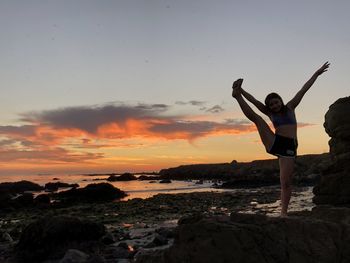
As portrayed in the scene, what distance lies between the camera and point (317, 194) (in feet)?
58.6

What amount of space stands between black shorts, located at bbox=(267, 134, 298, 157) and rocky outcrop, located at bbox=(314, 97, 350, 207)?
972 cm

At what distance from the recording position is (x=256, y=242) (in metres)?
6.47

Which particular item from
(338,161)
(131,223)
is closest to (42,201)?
(131,223)

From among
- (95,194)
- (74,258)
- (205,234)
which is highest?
(95,194)

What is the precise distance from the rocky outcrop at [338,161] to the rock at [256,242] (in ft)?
34.7

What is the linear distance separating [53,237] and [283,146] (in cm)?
728

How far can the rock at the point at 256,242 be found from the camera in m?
6.37

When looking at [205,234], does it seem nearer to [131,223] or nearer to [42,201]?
[131,223]

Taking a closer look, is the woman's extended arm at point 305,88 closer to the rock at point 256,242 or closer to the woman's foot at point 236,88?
the woman's foot at point 236,88

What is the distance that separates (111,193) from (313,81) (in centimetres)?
3256

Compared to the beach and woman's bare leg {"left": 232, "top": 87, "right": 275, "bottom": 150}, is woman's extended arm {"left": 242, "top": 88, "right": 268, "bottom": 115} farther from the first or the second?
the beach

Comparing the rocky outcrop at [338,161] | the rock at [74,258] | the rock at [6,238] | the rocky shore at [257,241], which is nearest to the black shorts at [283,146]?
the rocky shore at [257,241]

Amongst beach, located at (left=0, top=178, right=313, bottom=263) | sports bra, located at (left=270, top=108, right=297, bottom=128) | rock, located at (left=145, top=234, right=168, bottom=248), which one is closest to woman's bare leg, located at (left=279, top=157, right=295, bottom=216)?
sports bra, located at (left=270, top=108, right=297, bottom=128)

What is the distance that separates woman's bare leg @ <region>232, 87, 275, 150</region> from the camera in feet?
25.8
